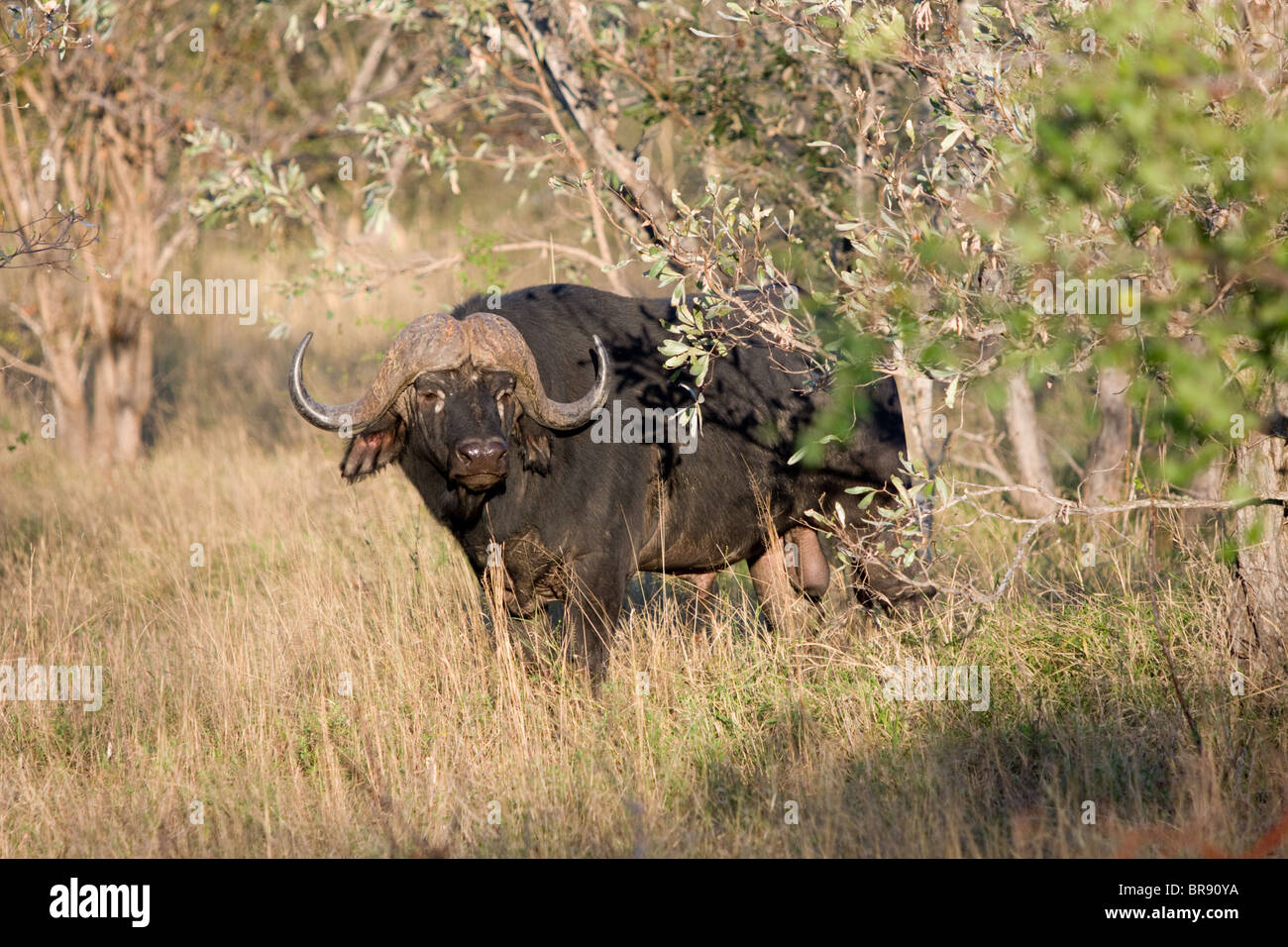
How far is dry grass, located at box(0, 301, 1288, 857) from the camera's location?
421cm

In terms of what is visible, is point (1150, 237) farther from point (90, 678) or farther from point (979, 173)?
point (90, 678)

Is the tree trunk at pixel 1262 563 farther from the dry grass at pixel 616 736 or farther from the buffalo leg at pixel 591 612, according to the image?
the buffalo leg at pixel 591 612

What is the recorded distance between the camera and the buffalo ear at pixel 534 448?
18.3 feet

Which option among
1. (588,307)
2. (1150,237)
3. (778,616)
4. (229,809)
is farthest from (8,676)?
(1150,237)

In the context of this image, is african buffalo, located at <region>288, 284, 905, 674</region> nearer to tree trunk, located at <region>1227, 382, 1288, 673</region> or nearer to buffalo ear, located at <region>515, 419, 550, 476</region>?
buffalo ear, located at <region>515, 419, 550, 476</region>

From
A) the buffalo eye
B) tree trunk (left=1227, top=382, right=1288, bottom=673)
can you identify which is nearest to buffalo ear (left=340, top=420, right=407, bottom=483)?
the buffalo eye

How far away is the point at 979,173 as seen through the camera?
4574 millimetres

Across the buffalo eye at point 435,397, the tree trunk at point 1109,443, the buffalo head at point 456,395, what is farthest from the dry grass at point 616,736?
the tree trunk at point 1109,443

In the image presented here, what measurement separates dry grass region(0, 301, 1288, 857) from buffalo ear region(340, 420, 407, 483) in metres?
0.75

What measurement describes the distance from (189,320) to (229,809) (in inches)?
426

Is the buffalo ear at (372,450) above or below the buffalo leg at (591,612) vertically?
above
